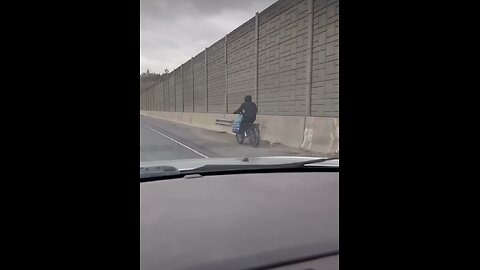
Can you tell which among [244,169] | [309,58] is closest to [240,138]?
[309,58]

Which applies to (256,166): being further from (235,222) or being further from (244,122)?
(244,122)

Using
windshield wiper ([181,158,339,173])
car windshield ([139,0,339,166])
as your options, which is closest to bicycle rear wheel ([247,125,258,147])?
car windshield ([139,0,339,166])

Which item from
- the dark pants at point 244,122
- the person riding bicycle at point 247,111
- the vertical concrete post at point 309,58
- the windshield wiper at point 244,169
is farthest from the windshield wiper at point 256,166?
the dark pants at point 244,122

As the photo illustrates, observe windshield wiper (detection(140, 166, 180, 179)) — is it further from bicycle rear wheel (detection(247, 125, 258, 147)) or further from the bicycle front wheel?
the bicycle front wheel

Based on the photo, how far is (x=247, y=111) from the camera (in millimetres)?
11297

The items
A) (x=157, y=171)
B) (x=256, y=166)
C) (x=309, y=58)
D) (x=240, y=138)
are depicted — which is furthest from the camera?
(x=240, y=138)

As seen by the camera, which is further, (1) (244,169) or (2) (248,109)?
(2) (248,109)

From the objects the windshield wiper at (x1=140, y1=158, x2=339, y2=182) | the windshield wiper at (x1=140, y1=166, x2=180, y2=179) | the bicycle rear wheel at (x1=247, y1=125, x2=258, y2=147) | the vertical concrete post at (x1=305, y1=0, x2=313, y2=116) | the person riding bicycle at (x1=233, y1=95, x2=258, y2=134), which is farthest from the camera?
the bicycle rear wheel at (x1=247, y1=125, x2=258, y2=147)

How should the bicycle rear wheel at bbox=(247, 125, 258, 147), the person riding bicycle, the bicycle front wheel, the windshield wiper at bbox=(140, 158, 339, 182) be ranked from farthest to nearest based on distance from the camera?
the bicycle front wheel < the bicycle rear wheel at bbox=(247, 125, 258, 147) < the person riding bicycle < the windshield wiper at bbox=(140, 158, 339, 182)

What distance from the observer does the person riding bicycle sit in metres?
11.0

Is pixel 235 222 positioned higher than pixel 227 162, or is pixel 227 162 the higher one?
pixel 227 162

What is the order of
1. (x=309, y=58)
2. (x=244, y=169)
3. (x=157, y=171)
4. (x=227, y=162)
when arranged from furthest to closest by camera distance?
(x=309, y=58) < (x=227, y=162) < (x=244, y=169) < (x=157, y=171)
